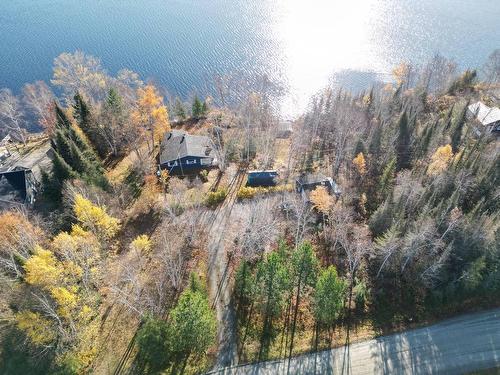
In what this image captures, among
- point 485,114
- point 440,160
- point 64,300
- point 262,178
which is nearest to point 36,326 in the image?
point 64,300

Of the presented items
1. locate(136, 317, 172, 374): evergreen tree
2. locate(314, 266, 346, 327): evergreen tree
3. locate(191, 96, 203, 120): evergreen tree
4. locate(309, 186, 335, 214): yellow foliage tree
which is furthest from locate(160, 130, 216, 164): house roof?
locate(314, 266, 346, 327): evergreen tree

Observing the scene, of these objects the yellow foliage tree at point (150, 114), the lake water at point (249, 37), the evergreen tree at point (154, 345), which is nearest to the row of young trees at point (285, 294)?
the evergreen tree at point (154, 345)

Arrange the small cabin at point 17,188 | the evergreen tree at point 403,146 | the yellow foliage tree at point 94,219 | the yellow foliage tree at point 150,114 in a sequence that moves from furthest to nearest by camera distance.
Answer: the yellow foliage tree at point 150,114
the evergreen tree at point 403,146
the small cabin at point 17,188
the yellow foliage tree at point 94,219

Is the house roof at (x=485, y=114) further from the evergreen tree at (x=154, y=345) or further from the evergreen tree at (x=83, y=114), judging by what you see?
the evergreen tree at (x=83, y=114)

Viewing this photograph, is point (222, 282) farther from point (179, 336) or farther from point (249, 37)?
point (249, 37)

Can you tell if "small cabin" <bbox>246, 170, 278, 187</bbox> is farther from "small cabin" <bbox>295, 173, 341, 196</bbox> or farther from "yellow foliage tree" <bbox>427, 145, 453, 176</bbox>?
"yellow foliage tree" <bbox>427, 145, 453, 176</bbox>
